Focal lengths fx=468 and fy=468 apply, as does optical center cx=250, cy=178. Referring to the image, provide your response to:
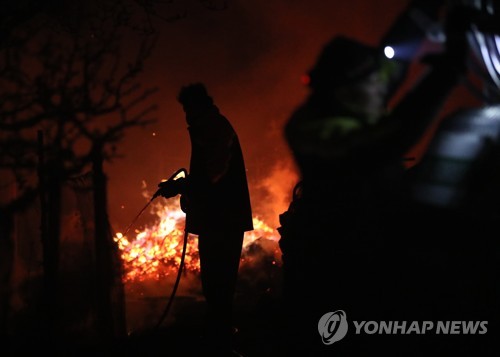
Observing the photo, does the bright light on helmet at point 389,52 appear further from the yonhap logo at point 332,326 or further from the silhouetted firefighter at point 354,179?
the yonhap logo at point 332,326

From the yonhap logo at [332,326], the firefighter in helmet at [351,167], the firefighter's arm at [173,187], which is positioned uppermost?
the firefighter's arm at [173,187]

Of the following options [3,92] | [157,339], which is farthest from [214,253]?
[3,92]

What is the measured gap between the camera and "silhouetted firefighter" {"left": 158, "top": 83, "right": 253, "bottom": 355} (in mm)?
3869

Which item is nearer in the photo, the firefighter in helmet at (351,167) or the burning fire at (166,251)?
the firefighter in helmet at (351,167)

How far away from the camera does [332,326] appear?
2.35 metres

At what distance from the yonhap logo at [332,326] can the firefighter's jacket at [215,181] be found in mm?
1690

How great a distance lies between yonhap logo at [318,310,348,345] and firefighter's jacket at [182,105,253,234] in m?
1.69

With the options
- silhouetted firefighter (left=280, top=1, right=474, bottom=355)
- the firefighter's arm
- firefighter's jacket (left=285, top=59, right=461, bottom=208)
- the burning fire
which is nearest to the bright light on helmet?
silhouetted firefighter (left=280, top=1, right=474, bottom=355)

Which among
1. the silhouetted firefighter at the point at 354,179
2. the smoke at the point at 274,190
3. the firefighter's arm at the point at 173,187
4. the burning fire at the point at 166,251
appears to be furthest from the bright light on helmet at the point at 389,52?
the smoke at the point at 274,190

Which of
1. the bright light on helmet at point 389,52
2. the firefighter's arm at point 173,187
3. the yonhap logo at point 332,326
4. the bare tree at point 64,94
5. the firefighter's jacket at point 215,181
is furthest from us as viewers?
the bare tree at point 64,94

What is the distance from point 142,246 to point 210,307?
430 centimetres

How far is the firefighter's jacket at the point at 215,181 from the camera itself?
3.86m

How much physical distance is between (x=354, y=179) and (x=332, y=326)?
2.62 feet

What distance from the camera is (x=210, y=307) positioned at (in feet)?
13.1
